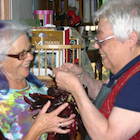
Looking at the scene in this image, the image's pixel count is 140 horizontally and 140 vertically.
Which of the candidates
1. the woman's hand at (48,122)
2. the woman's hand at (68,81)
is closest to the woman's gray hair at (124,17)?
the woman's hand at (68,81)

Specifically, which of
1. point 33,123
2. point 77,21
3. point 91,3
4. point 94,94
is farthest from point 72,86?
point 91,3

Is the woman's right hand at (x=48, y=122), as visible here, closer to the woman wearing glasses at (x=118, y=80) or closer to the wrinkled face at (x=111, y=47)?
the woman wearing glasses at (x=118, y=80)

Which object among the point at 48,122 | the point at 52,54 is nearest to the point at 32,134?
the point at 48,122

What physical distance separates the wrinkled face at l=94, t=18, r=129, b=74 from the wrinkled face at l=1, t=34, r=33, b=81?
450 millimetres

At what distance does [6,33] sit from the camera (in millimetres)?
1454

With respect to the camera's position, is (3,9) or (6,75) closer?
(6,75)

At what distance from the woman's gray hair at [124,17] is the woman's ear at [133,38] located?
0.01m

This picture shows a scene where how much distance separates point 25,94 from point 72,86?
14.8 inches

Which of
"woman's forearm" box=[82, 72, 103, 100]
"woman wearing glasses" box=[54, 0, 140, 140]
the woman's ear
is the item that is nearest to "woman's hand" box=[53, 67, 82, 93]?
"woman wearing glasses" box=[54, 0, 140, 140]

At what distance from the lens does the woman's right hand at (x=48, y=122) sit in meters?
1.31

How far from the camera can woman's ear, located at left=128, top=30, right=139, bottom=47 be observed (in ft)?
4.11

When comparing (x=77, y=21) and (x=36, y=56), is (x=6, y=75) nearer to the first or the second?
(x=36, y=56)

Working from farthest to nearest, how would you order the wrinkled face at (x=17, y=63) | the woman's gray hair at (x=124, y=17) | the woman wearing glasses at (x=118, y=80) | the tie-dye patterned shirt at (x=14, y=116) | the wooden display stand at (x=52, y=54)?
the wooden display stand at (x=52, y=54)
the wrinkled face at (x=17, y=63)
the tie-dye patterned shirt at (x=14, y=116)
the woman's gray hair at (x=124, y=17)
the woman wearing glasses at (x=118, y=80)

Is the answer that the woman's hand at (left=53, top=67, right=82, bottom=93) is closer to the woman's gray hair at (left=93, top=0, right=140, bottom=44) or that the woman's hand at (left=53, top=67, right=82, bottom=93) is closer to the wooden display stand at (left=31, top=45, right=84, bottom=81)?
the woman's gray hair at (left=93, top=0, right=140, bottom=44)
